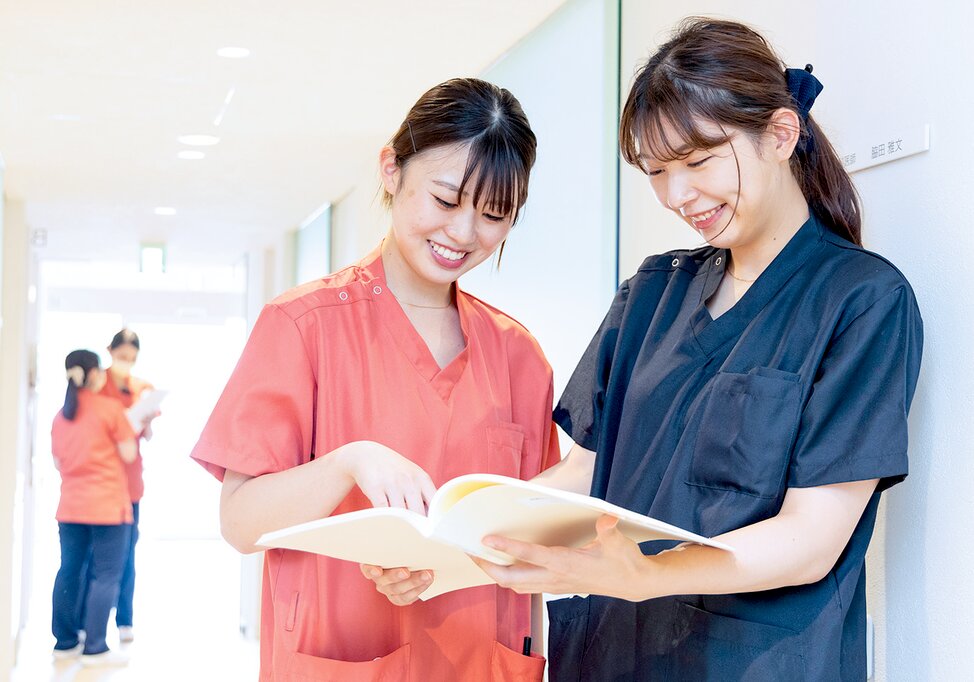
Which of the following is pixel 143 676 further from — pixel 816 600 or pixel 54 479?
pixel 54 479

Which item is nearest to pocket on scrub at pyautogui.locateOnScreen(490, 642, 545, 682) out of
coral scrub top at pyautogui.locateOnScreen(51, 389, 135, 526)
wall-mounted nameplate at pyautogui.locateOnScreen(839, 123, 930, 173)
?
wall-mounted nameplate at pyautogui.locateOnScreen(839, 123, 930, 173)

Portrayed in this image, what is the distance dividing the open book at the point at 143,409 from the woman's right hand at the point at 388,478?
4.93 meters

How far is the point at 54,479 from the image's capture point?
41.0 feet

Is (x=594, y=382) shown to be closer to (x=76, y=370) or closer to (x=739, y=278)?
(x=739, y=278)

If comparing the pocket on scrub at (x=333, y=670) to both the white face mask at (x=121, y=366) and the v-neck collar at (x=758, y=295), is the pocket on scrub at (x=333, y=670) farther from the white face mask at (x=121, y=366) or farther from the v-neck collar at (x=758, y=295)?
the white face mask at (x=121, y=366)

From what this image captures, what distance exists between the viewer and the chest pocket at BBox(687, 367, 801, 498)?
113 cm

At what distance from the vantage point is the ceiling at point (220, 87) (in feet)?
9.74

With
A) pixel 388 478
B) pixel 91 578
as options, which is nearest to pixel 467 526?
pixel 388 478

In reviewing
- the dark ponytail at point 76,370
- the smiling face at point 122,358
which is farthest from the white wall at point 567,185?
the smiling face at point 122,358

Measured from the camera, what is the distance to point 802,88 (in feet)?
4.12

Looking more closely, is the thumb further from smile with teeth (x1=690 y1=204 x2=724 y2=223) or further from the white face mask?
the white face mask

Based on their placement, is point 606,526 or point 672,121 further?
point 672,121

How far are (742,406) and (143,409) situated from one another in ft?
17.0

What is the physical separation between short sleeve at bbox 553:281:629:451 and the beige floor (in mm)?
4458
